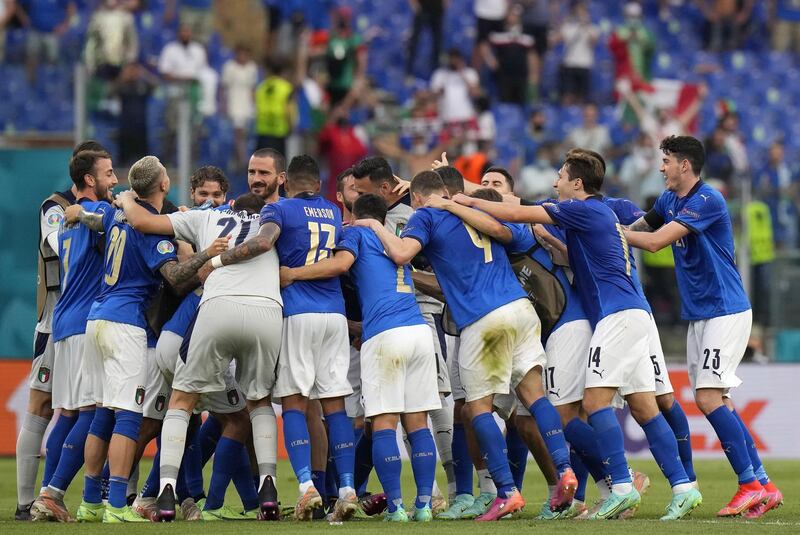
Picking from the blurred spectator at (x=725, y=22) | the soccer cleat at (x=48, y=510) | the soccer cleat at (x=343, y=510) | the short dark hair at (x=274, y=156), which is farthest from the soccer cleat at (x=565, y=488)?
the blurred spectator at (x=725, y=22)

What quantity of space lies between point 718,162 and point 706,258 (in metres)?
10.8

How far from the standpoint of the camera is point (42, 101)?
18.2 metres

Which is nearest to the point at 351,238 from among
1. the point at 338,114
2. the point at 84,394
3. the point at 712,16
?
the point at 84,394

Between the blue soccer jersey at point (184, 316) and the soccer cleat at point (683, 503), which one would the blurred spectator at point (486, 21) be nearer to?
the blue soccer jersey at point (184, 316)

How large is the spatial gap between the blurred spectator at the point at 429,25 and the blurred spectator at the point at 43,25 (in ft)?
20.0

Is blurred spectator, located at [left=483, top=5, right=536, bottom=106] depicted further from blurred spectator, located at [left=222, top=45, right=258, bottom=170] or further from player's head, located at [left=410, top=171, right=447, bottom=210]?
player's head, located at [left=410, top=171, right=447, bottom=210]

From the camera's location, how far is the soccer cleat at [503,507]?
8883mm

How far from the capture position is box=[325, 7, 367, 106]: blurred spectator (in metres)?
21.1

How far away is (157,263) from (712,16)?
789 inches

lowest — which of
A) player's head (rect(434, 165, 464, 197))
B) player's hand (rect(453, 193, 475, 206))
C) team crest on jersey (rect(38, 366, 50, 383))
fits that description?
team crest on jersey (rect(38, 366, 50, 383))

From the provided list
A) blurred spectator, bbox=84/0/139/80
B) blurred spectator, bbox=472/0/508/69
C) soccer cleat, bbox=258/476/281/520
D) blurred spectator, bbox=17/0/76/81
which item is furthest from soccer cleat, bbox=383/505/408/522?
blurred spectator, bbox=472/0/508/69

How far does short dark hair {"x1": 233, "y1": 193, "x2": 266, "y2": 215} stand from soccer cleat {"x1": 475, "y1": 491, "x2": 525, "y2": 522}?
2.71 metres

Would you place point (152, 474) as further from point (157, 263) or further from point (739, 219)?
point (739, 219)

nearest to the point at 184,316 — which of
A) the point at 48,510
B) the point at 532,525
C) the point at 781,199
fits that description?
the point at 48,510
